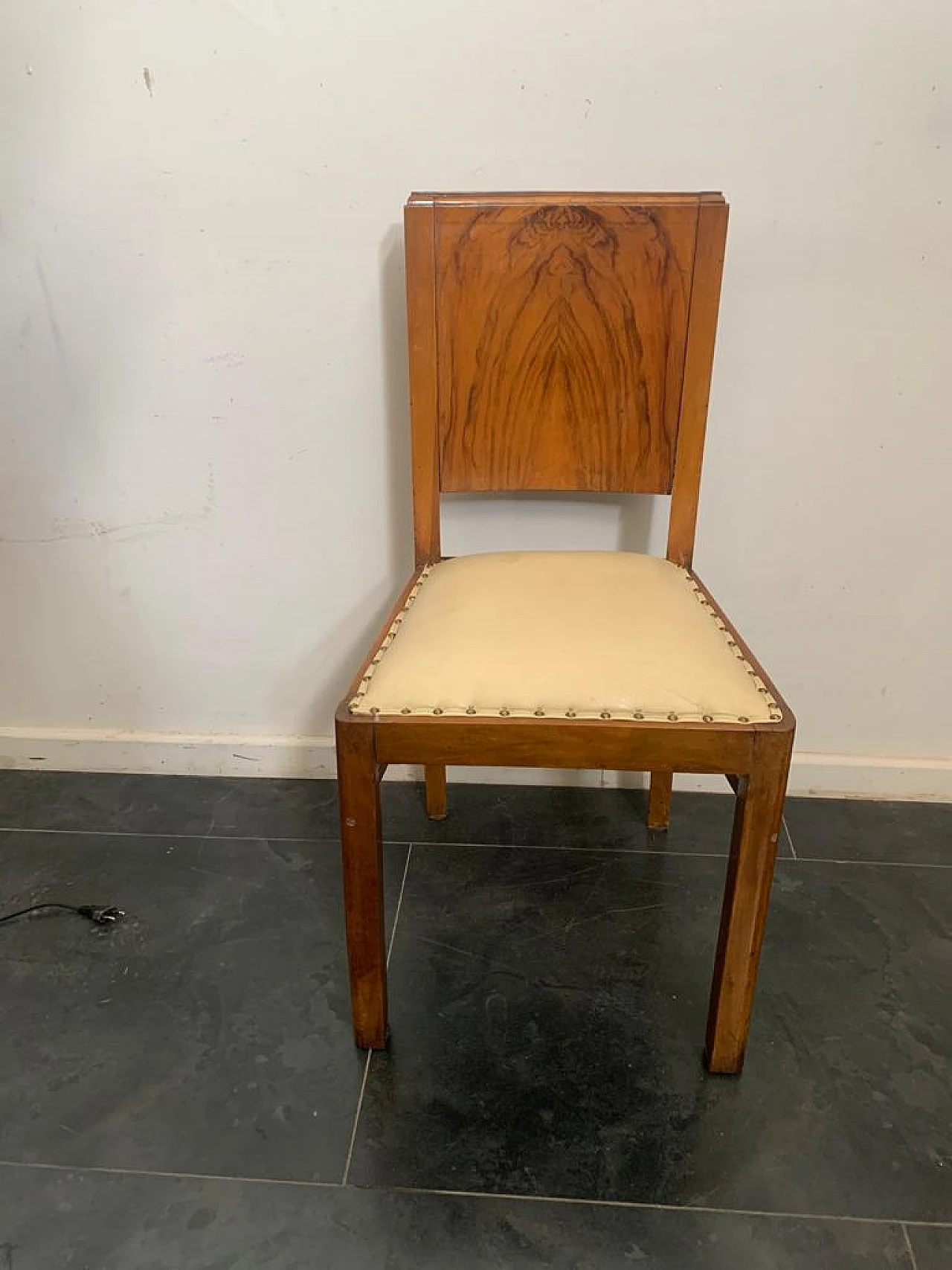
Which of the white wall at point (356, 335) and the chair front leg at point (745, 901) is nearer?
the chair front leg at point (745, 901)

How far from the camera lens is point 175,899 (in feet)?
4.39

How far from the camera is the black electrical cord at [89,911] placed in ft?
4.24

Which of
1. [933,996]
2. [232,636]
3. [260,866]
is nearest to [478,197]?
[232,636]

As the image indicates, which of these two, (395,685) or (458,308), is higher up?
(458,308)

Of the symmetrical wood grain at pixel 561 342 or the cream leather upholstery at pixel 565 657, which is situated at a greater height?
the symmetrical wood grain at pixel 561 342

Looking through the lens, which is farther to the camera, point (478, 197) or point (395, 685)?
point (478, 197)

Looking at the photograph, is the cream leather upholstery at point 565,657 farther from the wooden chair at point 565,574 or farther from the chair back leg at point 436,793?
the chair back leg at point 436,793

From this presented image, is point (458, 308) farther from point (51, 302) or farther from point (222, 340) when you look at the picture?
point (51, 302)

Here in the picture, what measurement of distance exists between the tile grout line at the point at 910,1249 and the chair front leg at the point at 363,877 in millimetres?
566

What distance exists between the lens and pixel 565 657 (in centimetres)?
95

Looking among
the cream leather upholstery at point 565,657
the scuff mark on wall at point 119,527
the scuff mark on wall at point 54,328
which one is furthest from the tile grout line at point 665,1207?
the scuff mark on wall at point 54,328

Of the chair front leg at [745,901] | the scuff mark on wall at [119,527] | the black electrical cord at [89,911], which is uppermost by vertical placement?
the scuff mark on wall at [119,527]

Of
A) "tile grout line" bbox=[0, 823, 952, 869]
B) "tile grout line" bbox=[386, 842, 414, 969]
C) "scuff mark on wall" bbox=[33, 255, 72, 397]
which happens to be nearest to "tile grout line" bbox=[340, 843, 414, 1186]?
"tile grout line" bbox=[386, 842, 414, 969]

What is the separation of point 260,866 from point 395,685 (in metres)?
0.60
